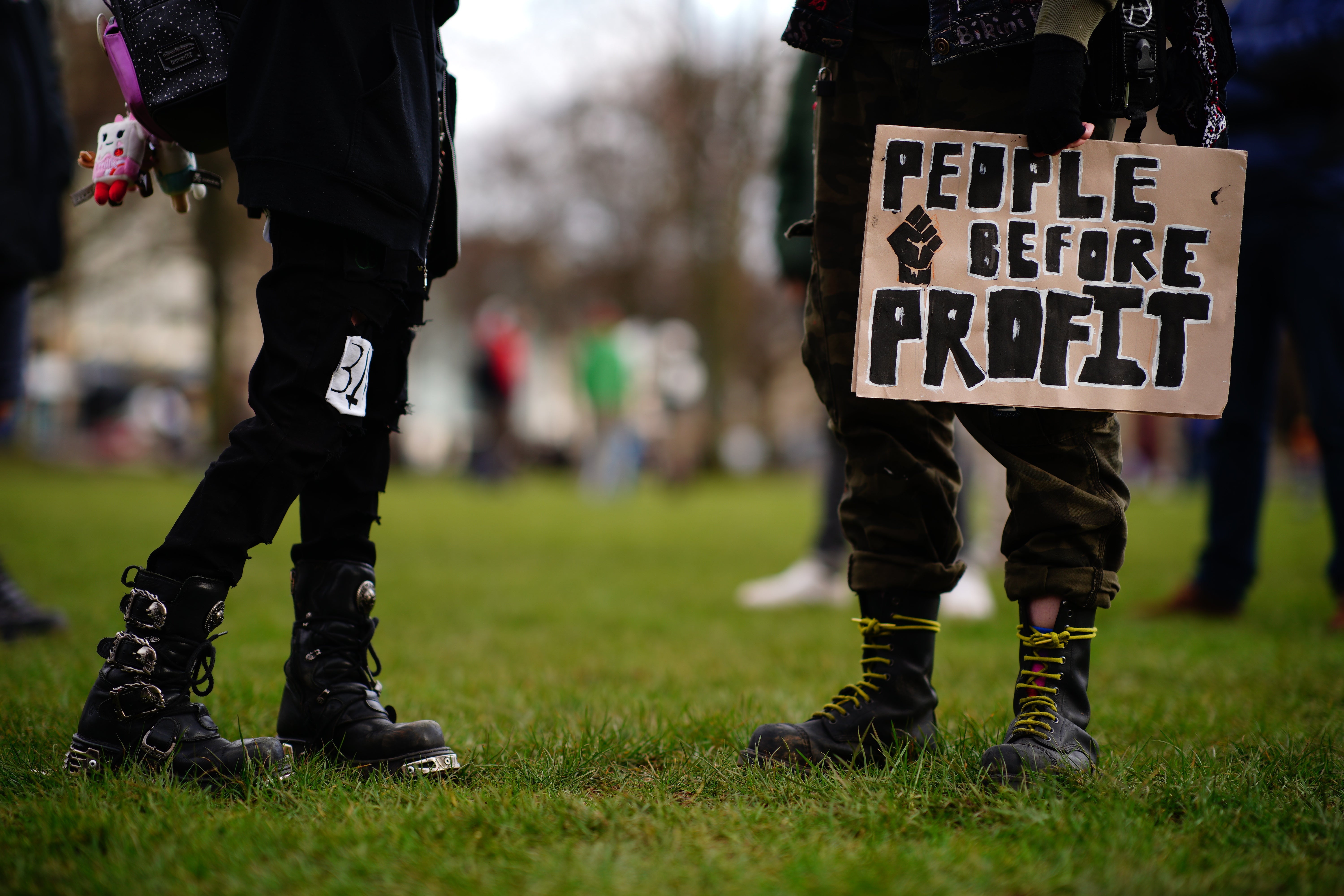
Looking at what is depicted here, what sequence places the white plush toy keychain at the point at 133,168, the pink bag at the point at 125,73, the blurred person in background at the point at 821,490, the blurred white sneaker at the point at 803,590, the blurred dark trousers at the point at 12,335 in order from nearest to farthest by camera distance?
the pink bag at the point at 125,73, the white plush toy keychain at the point at 133,168, the blurred dark trousers at the point at 12,335, the blurred person in background at the point at 821,490, the blurred white sneaker at the point at 803,590

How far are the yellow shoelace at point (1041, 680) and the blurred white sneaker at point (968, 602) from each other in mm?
2533

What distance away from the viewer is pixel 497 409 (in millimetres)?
15648

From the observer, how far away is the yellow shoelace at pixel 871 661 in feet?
6.94

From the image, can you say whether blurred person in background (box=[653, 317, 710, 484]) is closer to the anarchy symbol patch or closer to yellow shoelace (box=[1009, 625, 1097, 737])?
yellow shoelace (box=[1009, 625, 1097, 737])

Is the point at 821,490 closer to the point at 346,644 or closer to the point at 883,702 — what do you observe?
the point at 883,702

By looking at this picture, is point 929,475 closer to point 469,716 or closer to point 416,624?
point 469,716

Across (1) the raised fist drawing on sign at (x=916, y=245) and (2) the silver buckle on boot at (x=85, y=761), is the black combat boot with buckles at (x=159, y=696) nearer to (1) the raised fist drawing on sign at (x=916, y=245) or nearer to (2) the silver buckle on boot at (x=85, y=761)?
(2) the silver buckle on boot at (x=85, y=761)

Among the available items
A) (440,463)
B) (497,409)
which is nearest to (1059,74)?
(497,409)

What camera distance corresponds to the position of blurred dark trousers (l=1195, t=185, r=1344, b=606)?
3.86 m

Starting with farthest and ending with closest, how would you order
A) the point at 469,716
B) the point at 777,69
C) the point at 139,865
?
the point at 777,69 < the point at 469,716 < the point at 139,865

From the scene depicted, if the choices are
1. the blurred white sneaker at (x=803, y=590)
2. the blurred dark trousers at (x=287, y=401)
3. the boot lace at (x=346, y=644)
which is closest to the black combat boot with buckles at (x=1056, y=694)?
the boot lace at (x=346, y=644)

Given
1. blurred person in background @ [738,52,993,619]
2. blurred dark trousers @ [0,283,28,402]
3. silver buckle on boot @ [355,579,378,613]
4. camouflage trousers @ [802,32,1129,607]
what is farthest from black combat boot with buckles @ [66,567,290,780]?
blurred person in background @ [738,52,993,619]

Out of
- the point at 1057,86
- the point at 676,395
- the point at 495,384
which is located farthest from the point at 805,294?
the point at 676,395

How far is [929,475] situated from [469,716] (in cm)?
133
